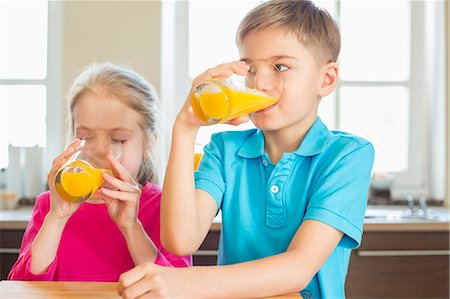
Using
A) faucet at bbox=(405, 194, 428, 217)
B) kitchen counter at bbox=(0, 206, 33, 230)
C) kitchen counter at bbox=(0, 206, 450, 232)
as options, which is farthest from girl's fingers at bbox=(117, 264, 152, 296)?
faucet at bbox=(405, 194, 428, 217)

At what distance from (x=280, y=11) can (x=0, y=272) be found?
1.71 meters

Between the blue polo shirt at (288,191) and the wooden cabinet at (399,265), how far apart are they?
1272 mm

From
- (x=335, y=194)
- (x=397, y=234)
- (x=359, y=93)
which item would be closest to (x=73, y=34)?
(x=359, y=93)

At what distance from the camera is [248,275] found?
0.83 metres

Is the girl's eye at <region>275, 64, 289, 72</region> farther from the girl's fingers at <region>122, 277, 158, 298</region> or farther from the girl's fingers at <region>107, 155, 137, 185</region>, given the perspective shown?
the girl's fingers at <region>122, 277, 158, 298</region>

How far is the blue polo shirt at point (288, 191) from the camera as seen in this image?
1024 mm

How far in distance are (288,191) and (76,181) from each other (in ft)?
1.26

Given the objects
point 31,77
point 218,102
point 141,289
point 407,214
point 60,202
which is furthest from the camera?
point 31,77

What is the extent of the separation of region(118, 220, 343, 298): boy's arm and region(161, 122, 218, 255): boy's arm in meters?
0.19

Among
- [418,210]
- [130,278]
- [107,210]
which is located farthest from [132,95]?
[418,210]

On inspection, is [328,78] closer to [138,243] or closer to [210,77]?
[210,77]

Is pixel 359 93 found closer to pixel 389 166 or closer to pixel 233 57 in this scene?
pixel 389 166

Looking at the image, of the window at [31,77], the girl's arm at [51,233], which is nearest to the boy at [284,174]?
the girl's arm at [51,233]

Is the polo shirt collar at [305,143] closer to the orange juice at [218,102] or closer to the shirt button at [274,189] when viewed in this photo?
the shirt button at [274,189]
